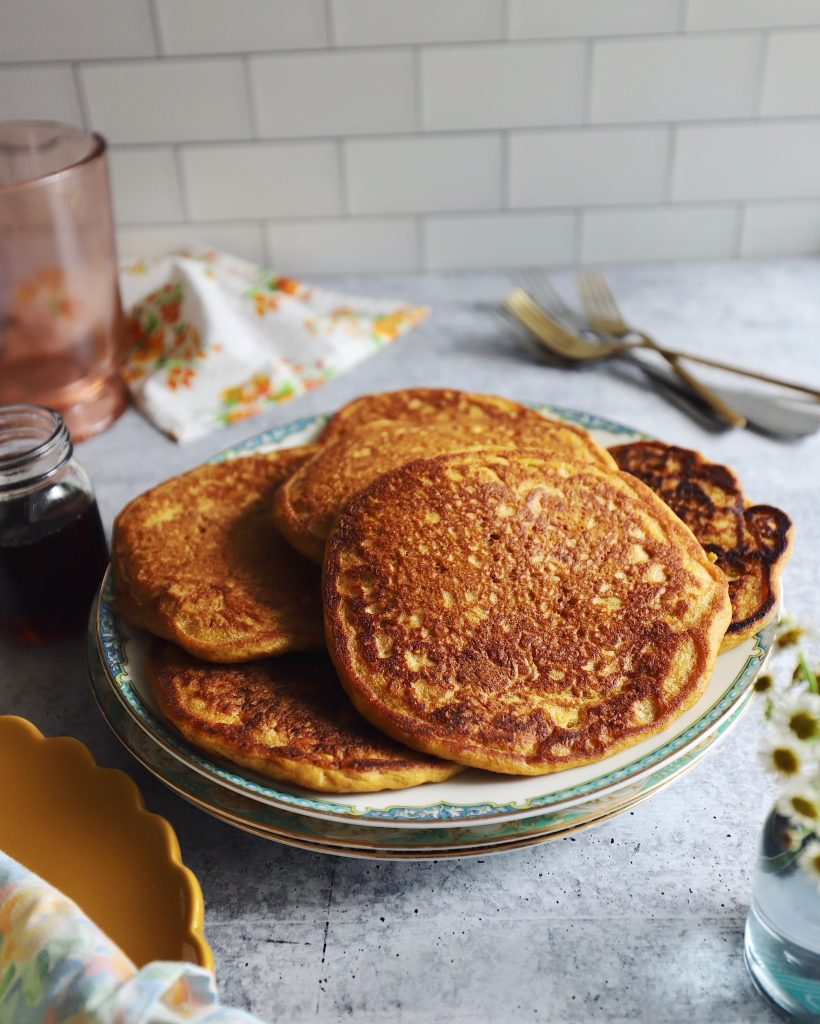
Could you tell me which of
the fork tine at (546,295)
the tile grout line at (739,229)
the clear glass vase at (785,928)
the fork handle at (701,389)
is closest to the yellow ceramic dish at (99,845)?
the clear glass vase at (785,928)

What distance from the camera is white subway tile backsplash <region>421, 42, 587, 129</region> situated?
69.1 inches

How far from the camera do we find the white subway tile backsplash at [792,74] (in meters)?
1.75

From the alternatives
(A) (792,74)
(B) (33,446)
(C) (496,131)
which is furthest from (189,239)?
(A) (792,74)

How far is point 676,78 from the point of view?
178cm

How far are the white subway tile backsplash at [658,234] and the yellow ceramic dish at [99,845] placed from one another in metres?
1.41

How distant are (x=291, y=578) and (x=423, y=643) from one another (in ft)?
0.64

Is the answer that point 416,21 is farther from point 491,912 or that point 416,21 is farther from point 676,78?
point 491,912

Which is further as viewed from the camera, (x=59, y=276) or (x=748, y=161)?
(x=748, y=161)

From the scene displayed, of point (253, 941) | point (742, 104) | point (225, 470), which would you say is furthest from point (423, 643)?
point (742, 104)

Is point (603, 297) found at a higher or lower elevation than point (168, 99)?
lower

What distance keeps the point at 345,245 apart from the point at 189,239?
29 cm

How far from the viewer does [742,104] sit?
5.96 ft

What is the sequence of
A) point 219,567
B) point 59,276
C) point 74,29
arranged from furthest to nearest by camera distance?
point 74,29 < point 59,276 < point 219,567

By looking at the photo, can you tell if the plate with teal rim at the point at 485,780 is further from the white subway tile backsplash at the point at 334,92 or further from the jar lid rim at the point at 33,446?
the white subway tile backsplash at the point at 334,92
